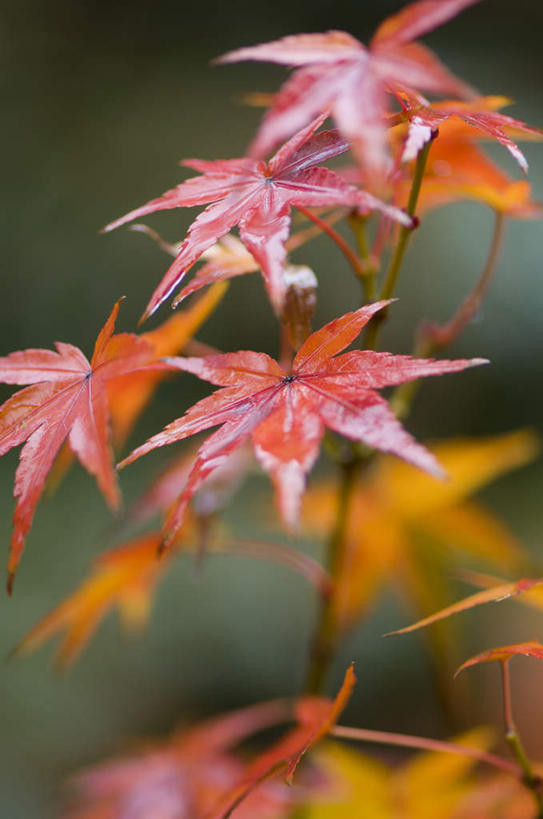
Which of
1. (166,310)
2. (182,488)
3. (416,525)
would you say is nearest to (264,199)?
(182,488)

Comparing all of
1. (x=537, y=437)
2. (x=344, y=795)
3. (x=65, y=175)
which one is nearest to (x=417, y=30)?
(x=344, y=795)

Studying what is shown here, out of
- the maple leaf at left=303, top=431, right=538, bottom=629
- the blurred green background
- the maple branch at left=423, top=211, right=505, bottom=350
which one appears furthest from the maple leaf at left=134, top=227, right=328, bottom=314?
the blurred green background

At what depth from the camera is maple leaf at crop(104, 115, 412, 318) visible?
371 mm

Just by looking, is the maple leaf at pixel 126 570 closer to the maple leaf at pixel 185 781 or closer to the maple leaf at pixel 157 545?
the maple leaf at pixel 157 545

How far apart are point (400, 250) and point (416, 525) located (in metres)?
0.54

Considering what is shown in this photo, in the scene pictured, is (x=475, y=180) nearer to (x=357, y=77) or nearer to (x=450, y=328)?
(x=450, y=328)

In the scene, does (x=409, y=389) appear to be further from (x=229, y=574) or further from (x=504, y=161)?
(x=504, y=161)

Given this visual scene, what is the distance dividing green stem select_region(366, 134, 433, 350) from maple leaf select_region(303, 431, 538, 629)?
43cm

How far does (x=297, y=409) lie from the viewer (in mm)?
385

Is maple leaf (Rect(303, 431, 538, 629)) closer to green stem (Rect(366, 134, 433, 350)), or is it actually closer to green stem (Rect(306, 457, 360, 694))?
green stem (Rect(306, 457, 360, 694))

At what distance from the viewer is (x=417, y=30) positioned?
372 mm

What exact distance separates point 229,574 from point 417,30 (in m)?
1.65

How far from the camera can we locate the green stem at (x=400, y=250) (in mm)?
→ 446

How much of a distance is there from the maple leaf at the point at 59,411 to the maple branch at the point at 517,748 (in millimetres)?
275
